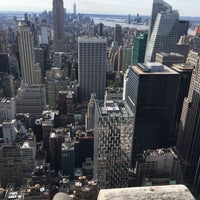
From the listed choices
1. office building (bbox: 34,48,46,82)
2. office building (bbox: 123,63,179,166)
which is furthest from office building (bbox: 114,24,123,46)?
office building (bbox: 123,63,179,166)

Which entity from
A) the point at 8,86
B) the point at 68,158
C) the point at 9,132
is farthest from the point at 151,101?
the point at 8,86

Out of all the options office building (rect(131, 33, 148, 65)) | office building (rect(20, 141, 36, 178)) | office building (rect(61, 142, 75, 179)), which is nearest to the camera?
office building (rect(20, 141, 36, 178))

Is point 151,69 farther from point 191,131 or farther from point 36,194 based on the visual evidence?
point 36,194

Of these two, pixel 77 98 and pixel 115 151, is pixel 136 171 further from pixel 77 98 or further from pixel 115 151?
pixel 77 98

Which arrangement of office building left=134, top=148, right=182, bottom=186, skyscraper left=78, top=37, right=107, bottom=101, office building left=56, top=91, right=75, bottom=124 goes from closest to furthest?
office building left=134, top=148, right=182, bottom=186 → office building left=56, top=91, right=75, bottom=124 → skyscraper left=78, top=37, right=107, bottom=101

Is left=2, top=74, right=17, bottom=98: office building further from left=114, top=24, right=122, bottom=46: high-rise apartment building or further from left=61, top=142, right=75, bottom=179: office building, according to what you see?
left=114, top=24, right=122, bottom=46: high-rise apartment building

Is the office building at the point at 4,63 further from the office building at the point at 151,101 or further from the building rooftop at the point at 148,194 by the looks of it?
the building rooftop at the point at 148,194

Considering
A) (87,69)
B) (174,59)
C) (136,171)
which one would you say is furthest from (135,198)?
Answer: (87,69)
